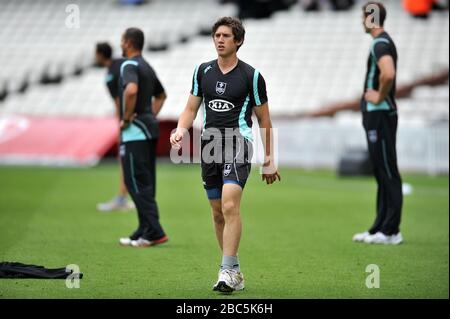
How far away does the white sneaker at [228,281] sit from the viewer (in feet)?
24.1

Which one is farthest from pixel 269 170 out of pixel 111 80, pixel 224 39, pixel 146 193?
pixel 111 80

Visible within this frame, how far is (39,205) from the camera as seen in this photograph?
47.2 ft

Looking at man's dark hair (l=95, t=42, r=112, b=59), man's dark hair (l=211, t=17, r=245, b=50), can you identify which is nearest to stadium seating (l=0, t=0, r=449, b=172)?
man's dark hair (l=95, t=42, r=112, b=59)

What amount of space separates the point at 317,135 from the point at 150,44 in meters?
11.7

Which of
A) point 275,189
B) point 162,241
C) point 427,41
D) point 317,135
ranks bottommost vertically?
point 162,241

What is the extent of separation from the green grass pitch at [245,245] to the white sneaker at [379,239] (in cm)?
22

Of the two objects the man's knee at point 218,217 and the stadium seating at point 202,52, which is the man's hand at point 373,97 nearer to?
the man's knee at point 218,217

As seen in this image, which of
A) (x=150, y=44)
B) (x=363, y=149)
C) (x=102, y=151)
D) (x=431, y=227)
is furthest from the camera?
(x=150, y=44)

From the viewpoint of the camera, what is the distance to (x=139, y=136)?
1050 cm

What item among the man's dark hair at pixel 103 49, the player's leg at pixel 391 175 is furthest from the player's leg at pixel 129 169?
the man's dark hair at pixel 103 49

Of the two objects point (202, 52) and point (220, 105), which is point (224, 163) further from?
point (202, 52)
